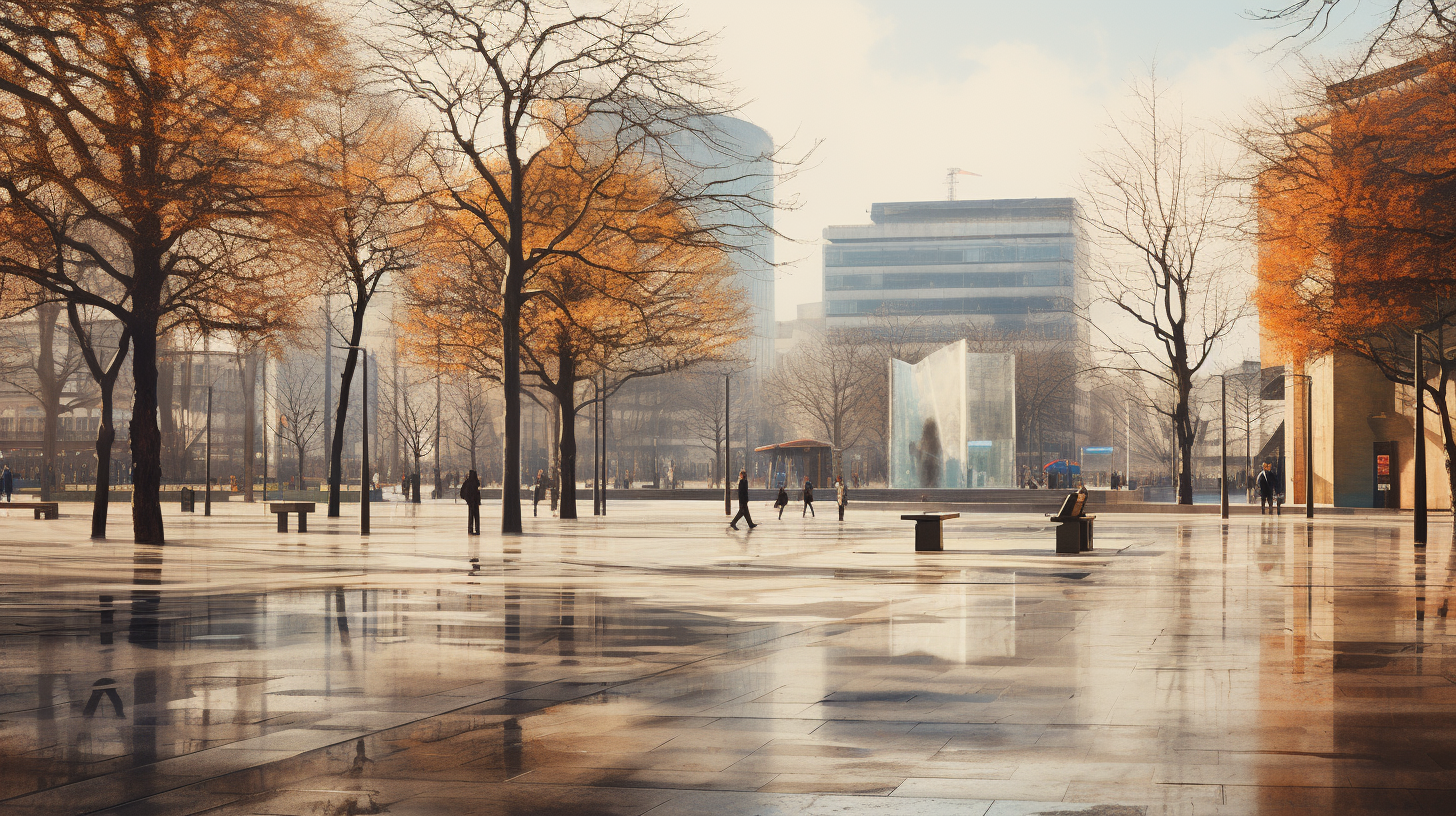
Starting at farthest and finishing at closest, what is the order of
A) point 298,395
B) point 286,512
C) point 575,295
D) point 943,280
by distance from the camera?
point 943,280 < point 298,395 < point 575,295 < point 286,512

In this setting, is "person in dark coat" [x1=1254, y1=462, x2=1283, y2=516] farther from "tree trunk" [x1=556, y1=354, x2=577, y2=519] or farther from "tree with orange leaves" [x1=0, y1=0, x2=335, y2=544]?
"tree with orange leaves" [x1=0, y1=0, x2=335, y2=544]

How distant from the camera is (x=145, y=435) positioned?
2475cm

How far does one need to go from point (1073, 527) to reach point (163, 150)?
1668 centimetres

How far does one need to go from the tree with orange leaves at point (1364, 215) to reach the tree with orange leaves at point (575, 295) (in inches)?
563

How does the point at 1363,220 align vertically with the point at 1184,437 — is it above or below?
above

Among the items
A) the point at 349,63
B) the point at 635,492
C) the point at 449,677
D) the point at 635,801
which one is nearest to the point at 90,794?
the point at 635,801

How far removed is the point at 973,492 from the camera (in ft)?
176

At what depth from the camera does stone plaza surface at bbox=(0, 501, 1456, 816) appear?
544 centimetres

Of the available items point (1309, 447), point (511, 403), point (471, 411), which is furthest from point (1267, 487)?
point (471, 411)

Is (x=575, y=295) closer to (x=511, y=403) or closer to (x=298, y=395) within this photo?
(x=511, y=403)

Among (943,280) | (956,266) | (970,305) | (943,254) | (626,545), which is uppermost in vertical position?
(943,254)

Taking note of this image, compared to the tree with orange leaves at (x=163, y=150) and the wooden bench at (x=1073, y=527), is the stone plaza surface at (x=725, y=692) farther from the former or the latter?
the tree with orange leaves at (x=163, y=150)

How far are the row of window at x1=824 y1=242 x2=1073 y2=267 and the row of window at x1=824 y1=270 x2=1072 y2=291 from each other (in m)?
1.24

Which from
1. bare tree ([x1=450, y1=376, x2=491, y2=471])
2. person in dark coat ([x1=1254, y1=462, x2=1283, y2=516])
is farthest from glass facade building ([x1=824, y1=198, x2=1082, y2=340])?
person in dark coat ([x1=1254, y1=462, x2=1283, y2=516])
